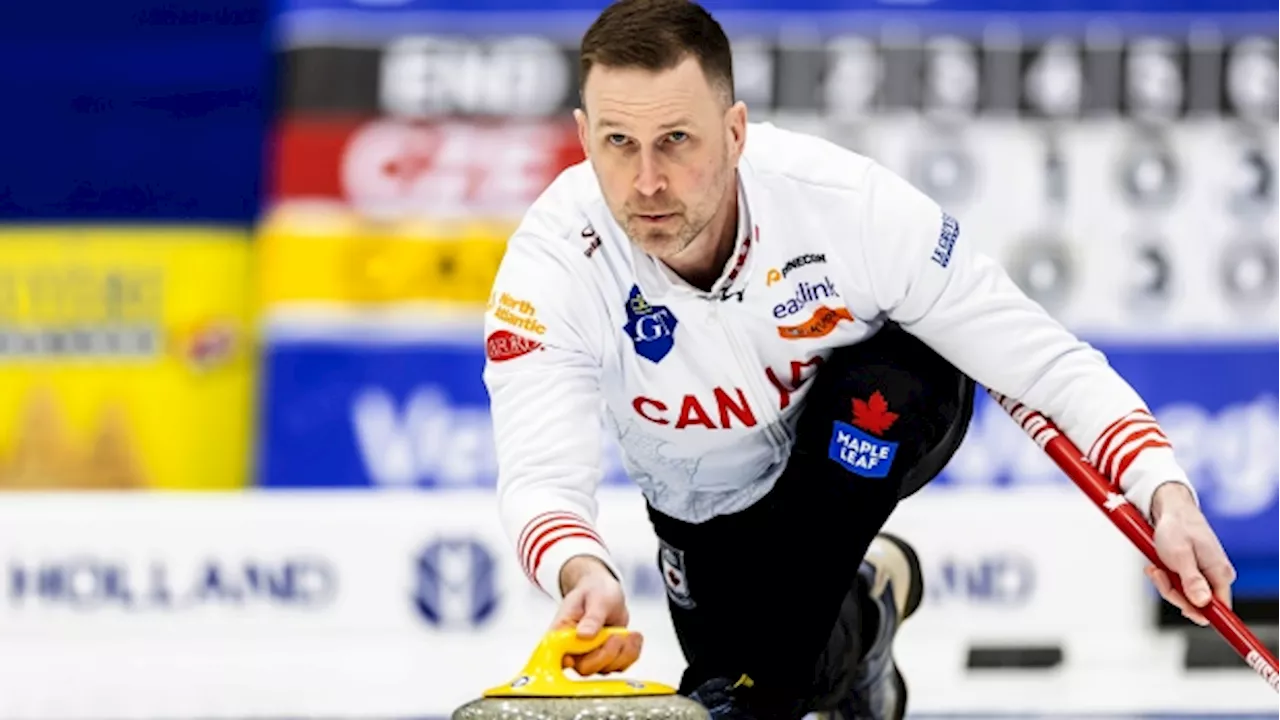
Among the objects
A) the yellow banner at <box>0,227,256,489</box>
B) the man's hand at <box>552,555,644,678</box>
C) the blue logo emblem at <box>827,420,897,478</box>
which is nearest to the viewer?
the man's hand at <box>552,555,644,678</box>

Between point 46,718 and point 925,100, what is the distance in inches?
130

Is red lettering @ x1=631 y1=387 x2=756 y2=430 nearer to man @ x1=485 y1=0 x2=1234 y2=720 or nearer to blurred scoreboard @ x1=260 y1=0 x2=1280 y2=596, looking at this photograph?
man @ x1=485 y1=0 x2=1234 y2=720

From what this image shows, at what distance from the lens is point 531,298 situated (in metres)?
3.04

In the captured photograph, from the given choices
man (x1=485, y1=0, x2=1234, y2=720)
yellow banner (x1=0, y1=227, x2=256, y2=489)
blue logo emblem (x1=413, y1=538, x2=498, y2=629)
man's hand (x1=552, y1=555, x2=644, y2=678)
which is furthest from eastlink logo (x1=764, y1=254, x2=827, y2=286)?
yellow banner (x1=0, y1=227, x2=256, y2=489)

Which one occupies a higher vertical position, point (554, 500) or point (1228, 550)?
point (554, 500)

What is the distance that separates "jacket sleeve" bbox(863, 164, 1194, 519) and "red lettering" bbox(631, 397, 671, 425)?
0.36 meters

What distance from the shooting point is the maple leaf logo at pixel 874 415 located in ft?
10.4

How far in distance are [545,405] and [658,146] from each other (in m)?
0.39

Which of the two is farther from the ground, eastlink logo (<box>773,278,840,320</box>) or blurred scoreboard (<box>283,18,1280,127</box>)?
blurred scoreboard (<box>283,18,1280,127</box>)

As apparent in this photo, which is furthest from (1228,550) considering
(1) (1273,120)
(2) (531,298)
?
(2) (531,298)

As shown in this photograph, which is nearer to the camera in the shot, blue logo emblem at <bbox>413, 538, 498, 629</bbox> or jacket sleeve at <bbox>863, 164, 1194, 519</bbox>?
jacket sleeve at <bbox>863, 164, 1194, 519</bbox>

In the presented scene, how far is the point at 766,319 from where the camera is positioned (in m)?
3.15

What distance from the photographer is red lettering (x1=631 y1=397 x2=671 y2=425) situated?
322 centimetres

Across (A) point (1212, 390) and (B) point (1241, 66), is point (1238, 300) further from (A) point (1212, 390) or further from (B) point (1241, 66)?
(B) point (1241, 66)
